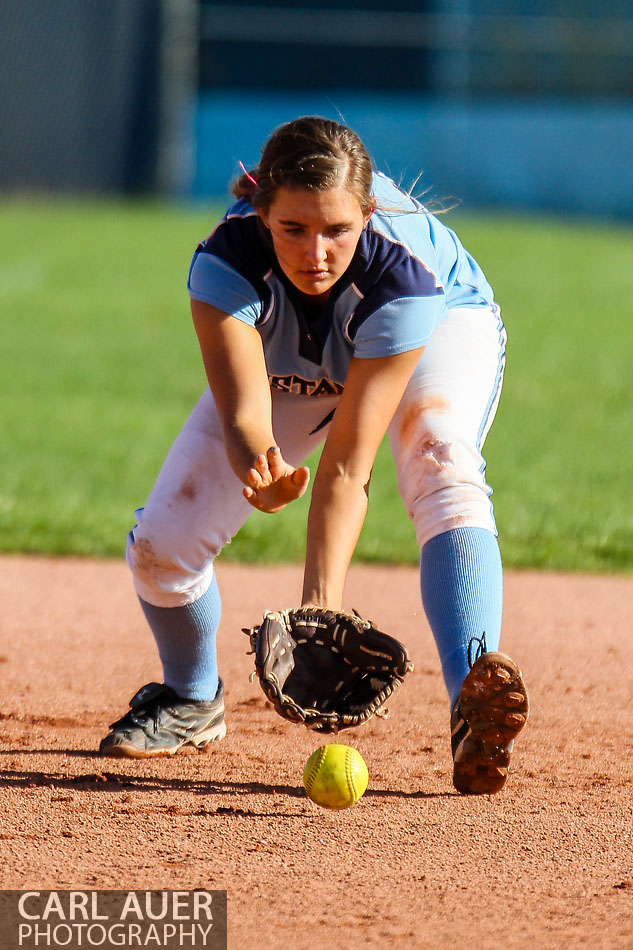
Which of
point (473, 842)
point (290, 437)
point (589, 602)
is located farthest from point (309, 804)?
point (589, 602)

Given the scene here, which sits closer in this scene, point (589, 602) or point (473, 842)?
point (473, 842)

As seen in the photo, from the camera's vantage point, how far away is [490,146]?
25609 mm

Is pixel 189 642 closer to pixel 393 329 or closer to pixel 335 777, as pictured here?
pixel 335 777

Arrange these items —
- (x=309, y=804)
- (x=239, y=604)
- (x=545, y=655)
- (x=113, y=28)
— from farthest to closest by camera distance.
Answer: (x=113, y=28) < (x=239, y=604) < (x=545, y=655) < (x=309, y=804)

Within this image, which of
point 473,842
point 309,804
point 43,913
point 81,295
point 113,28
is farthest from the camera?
point 113,28

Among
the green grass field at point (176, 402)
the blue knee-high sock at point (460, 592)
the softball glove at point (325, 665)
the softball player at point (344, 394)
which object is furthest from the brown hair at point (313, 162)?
the green grass field at point (176, 402)

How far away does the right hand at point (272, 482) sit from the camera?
2.44m

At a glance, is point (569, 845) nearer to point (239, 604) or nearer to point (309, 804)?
point (309, 804)

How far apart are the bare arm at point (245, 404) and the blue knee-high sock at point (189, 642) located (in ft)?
2.24

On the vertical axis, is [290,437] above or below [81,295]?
above

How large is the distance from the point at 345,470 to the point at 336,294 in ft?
1.31

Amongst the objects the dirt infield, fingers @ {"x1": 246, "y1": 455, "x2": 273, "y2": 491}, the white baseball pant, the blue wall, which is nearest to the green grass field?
the dirt infield

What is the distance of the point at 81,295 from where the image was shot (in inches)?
532

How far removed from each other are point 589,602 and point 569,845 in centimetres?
231
